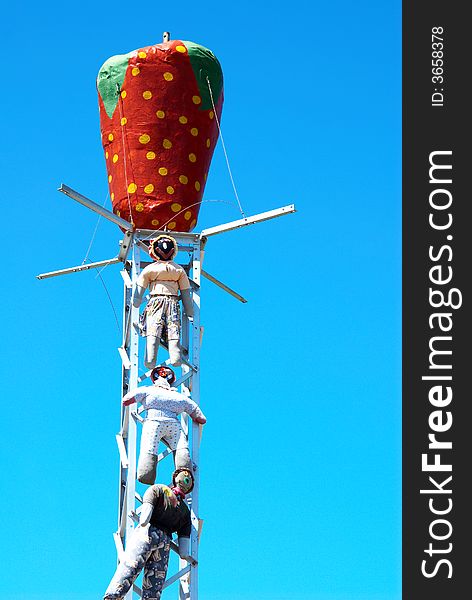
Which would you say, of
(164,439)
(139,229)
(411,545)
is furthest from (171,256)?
(411,545)

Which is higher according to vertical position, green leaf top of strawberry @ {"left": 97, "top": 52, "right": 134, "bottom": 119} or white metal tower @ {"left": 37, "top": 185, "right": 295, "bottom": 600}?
green leaf top of strawberry @ {"left": 97, "top": 52, "right": 134, "bottom": 119}

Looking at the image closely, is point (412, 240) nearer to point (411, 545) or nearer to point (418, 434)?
point (418, 434)

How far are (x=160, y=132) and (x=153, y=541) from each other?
5.31 m

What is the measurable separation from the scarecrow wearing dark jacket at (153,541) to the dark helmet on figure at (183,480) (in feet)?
0.04

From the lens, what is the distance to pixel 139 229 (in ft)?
57.3

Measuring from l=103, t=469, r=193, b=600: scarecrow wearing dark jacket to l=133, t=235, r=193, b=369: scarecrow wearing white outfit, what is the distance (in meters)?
1.85

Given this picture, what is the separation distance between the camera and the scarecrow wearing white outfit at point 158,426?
1611 cm

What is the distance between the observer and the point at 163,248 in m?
17.1

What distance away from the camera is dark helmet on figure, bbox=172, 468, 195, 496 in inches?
621

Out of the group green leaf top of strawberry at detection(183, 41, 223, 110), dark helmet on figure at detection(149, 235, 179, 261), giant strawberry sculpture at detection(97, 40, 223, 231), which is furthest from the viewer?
green leaf top of strawberry at detection(183, 41, 223, 110)

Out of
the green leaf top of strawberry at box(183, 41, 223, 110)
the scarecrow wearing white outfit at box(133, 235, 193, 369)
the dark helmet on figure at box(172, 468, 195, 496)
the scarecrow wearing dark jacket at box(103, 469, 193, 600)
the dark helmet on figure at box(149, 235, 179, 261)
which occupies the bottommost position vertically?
the scarecrow wearing dark jacket at box(103, 469, 193, 600)

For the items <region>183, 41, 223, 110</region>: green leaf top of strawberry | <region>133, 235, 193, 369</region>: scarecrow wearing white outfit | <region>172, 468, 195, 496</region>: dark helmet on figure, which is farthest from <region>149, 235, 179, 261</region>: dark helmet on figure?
<region>172, 468, 195, 496</region>: dark helmet on figure

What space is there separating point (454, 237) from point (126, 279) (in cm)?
497

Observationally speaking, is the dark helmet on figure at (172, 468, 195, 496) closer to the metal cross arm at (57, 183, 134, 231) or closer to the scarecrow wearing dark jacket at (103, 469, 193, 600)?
the scarecrow wearing dark jacket at (103, 469, 193, 600)
